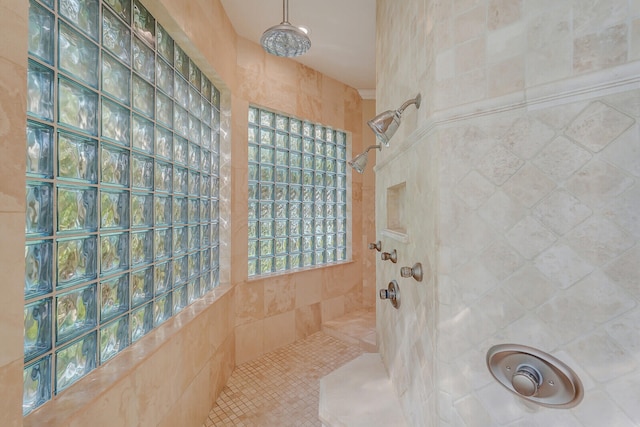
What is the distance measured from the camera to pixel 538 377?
0.69 metres

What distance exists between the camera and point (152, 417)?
3.80 ft

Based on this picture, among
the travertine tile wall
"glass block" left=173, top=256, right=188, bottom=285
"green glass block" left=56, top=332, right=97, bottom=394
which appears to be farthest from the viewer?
"glass block" left=173, top=256, right=188, bottom=285

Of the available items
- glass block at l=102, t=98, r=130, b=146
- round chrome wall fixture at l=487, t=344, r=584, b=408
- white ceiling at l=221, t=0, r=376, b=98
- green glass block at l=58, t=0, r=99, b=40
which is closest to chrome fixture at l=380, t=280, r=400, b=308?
round chrome wall fixture at l=487, t=344, r=584, b=408

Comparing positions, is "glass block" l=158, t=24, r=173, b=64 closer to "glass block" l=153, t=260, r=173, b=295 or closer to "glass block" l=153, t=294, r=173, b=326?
"glass block" l=153, t=260, r=173, b=295

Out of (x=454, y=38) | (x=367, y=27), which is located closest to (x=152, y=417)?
(x=454, y=38)

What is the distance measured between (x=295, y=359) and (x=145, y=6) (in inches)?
98.1

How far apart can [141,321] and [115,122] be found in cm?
84

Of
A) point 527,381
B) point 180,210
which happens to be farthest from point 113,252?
point 527,381

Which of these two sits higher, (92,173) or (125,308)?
(92,173)

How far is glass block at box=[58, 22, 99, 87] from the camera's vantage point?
2.91 ft

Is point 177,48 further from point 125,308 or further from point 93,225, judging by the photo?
point 125,308

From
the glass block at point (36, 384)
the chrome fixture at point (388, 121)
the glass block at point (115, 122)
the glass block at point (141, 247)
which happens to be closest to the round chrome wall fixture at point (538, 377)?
the chrome fixture at point (388, 121)

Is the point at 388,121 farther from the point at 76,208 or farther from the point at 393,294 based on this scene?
the point at 76,208

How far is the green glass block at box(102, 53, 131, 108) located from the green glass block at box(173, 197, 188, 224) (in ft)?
1.86
